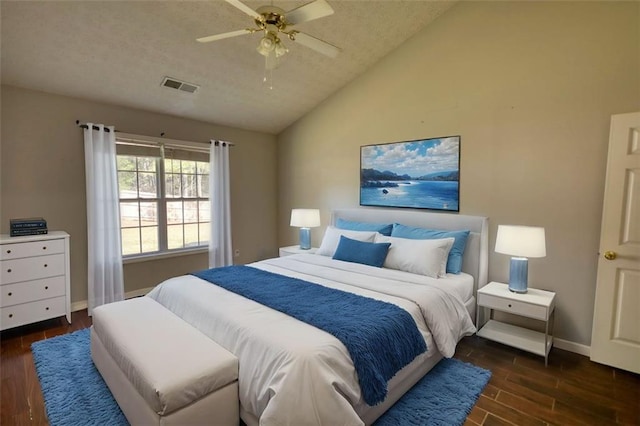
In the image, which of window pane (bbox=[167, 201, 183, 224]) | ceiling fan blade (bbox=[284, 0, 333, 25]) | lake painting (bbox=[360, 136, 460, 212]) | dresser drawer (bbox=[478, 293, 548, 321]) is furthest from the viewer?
window pane (bbox=[167, 201, 183, 224])

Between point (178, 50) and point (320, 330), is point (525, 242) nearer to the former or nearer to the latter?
point (320, 330)

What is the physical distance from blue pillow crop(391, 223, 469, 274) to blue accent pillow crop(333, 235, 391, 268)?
1.09ft

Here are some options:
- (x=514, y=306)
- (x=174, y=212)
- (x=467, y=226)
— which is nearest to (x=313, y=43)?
(x=467, y=226)

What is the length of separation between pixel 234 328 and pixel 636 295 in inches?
113

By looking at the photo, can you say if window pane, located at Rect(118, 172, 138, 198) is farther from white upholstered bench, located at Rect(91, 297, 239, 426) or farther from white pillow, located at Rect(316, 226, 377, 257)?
white pillow, located at Rect(316, 226, 377, 257)

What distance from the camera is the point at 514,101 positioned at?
9.53 ft

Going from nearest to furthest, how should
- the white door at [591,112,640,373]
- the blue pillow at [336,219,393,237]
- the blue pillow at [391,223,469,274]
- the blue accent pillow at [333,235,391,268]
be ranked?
the white door at [591,112,640,373] < the blue pillow at [391,223,469,274] < the blue accent pillow at [333,235,391,268] < the blue pillow at [336,219,393,237]

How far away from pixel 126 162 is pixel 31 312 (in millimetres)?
1805

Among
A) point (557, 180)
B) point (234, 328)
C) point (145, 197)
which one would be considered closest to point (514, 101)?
point (557, 180)

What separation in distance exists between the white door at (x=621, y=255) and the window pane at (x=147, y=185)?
4.61m

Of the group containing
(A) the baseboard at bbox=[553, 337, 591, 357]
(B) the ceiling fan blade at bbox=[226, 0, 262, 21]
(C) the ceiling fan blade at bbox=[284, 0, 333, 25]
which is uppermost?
(C) the ceiling fan blade at bbox=[284, 0, 333, 25]

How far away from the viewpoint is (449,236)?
3.10 meters

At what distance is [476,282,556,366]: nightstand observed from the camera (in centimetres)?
252

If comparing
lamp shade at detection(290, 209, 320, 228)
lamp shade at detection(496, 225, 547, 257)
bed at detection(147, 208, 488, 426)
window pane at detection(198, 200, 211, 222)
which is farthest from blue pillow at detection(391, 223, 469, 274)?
window pane at detection(198, 200, 211, 222)
